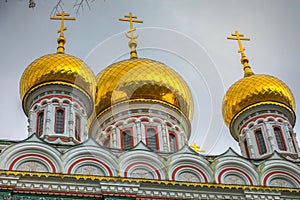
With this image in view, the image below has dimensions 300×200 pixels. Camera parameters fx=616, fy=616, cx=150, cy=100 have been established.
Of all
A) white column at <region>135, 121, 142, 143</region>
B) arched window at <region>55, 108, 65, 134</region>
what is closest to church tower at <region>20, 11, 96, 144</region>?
arched window at <region>55, 108, 65, 134</region>

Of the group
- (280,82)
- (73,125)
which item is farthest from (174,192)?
(280,82)

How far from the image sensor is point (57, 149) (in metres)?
11.6

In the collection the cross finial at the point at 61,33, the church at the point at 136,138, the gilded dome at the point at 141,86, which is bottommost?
the church at the point at 136,138

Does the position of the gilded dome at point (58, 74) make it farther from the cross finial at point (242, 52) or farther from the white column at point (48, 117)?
the cross finial at point (242, 52)

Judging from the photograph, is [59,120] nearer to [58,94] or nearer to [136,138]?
[58,94]

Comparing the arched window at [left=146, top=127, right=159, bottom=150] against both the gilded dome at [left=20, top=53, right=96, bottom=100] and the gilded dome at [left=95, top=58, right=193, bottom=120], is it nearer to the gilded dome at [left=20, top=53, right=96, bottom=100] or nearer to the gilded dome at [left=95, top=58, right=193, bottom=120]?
the gilded dome at [left=95, top=58, right=193, bottom=120]

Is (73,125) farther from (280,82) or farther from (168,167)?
(280,82)

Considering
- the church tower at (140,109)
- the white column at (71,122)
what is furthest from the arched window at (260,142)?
the white column at (71,122)

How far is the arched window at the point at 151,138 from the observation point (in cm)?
1474

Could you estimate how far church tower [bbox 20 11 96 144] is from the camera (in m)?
14.2

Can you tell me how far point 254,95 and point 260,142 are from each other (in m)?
1.22

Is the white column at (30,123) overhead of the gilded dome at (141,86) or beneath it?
beneath

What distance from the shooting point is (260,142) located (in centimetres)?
1566

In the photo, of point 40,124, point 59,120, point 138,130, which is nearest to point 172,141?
point 138,130
